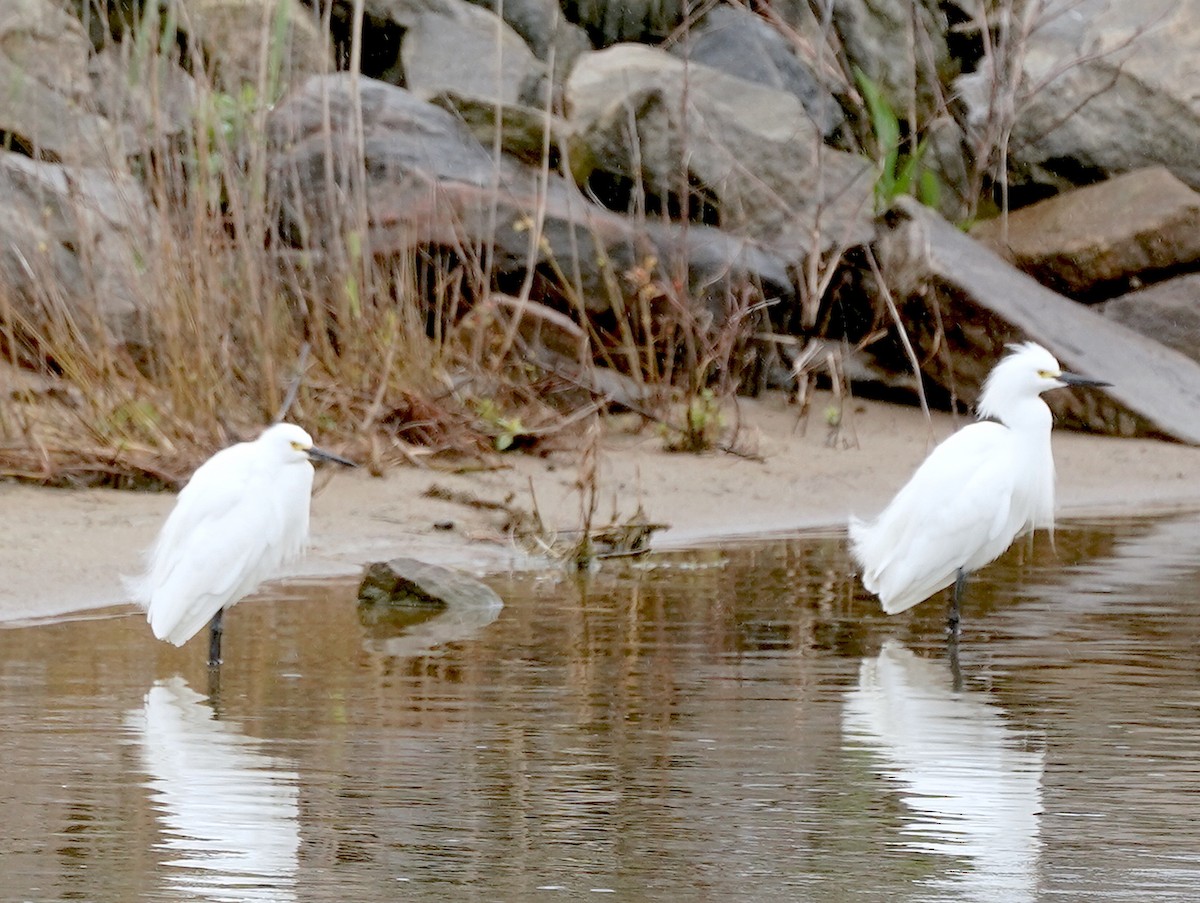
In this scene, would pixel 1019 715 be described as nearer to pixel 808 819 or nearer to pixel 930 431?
pixel 808 819

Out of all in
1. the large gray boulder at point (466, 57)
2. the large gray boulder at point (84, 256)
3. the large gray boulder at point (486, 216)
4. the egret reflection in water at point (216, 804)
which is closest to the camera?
the egret reflection in water at point (216, 804)

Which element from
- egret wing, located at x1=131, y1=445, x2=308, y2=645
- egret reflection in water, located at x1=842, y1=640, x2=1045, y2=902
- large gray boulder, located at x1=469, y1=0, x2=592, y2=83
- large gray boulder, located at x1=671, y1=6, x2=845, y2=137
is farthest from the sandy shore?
large gray boulder, located at x1=469, y1=0, x2=592, y2=83

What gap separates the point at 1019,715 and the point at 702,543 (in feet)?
10.6

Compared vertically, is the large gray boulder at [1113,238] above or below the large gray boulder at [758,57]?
below

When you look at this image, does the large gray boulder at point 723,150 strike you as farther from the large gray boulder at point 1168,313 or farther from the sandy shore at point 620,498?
the large gray boulder at point 1168,313

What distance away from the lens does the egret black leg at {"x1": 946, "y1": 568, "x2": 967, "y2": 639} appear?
21.0ft

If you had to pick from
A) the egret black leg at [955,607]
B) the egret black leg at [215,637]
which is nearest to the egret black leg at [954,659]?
the egret black leg at [955,607]

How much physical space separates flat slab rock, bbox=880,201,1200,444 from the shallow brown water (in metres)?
4.13

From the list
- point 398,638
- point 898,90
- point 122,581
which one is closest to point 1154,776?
point 398,638

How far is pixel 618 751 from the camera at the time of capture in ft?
15.0

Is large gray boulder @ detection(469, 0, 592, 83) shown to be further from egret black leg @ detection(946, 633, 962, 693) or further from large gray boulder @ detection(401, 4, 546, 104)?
egret black leg @ detection(946, 633, 962, 693)

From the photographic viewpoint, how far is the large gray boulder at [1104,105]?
1397cm

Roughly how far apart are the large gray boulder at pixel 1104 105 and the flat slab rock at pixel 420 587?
8304 mm

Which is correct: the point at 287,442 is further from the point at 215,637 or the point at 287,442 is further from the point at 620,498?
the point at 620,498
